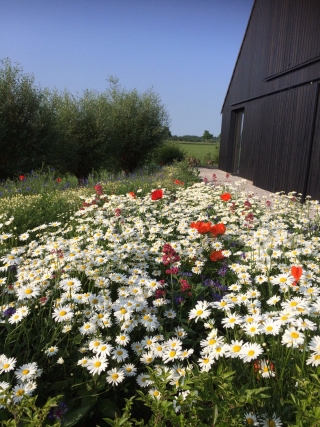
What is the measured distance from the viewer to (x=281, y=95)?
9.73 m

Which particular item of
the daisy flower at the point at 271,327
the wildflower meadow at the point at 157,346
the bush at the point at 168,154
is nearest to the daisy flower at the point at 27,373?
the wildflower meadow at the point at 157,346

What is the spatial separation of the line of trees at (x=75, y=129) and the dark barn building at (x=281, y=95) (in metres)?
6.59

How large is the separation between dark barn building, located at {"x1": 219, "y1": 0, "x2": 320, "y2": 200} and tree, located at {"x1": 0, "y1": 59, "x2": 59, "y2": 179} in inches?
332

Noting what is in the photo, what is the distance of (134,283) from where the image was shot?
84.0 inches

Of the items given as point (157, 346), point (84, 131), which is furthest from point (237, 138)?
point (157, 346)

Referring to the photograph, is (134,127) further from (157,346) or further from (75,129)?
(157,346)

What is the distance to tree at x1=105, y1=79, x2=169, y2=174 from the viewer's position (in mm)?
18625

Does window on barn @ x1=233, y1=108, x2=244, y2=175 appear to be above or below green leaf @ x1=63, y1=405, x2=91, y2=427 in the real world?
above

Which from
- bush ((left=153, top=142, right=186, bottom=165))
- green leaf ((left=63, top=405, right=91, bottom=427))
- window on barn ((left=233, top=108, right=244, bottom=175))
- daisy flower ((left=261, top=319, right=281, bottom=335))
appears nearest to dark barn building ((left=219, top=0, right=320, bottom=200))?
window on barn ((left=233, top=108, right=244, bottom=175))

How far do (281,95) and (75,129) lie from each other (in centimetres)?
1039

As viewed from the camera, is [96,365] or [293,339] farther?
[96,365]

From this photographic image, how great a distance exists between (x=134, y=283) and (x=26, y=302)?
2.21 feet

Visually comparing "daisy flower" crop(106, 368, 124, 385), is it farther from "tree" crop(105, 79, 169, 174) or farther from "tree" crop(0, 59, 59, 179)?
"tree" crop(105, 79, 169, 174)

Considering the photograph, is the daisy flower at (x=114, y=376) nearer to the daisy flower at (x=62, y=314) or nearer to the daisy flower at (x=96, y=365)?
the daisy flower at (x=96, y=365)
